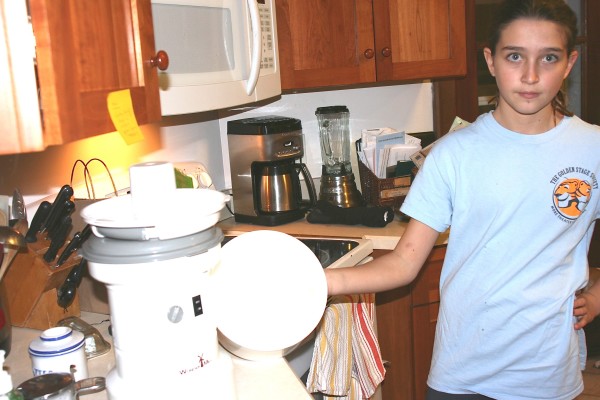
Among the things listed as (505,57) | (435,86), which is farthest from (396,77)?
(505,57)

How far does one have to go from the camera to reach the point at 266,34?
7.31 feet

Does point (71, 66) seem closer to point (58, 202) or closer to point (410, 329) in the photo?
point (58, 202)

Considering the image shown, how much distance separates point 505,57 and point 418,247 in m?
0.43

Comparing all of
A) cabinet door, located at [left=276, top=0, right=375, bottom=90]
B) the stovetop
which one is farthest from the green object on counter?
cabinet door, located at [left=276, top=0, right=375, bottom=90]

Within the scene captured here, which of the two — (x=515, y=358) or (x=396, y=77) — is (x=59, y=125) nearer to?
(x=515, y=358)

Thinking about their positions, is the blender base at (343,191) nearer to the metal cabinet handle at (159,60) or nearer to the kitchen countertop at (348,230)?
the kitchen countertop at (348,230)

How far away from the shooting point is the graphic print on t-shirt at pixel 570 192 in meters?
1.43

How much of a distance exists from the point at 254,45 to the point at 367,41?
2.13 ft

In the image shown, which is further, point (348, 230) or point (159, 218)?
point (348, 230)

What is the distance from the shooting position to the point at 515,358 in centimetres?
146

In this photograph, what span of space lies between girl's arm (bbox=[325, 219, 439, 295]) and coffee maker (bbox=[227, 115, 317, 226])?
1012 millimetres

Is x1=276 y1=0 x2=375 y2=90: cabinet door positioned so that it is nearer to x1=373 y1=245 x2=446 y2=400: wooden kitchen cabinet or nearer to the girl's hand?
x1=373 y1=245 x2=446 y2=400: wooden kitchen cabinet

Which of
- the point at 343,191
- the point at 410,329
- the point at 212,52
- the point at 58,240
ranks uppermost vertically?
the point at 212,52

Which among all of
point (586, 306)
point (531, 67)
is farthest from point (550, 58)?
point (586, 306)
